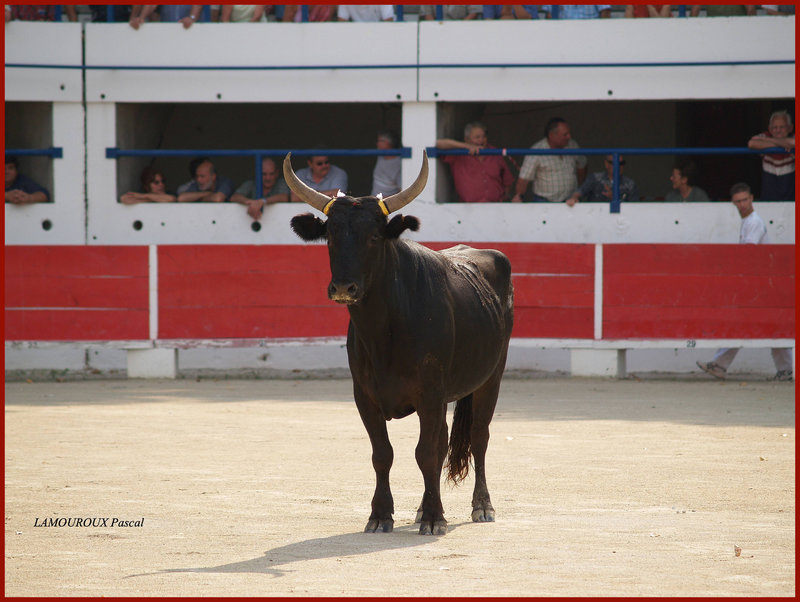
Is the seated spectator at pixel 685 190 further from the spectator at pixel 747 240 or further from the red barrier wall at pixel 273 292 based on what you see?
the red barrier wall at pixel 273 292

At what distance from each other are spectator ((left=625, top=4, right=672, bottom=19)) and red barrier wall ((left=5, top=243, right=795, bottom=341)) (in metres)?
2.92

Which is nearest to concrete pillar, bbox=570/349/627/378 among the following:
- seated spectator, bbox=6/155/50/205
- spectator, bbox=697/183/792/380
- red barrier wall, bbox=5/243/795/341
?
red barrier wall, bbox=5/243/795/341

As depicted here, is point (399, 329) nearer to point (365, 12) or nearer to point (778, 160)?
point (778, 160)

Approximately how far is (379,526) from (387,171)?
8.93 metres

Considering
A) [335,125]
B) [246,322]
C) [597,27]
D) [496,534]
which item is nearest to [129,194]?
[246,322]

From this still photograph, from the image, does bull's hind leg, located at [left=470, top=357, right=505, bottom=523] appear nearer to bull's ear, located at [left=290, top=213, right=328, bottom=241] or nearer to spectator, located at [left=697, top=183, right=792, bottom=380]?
bull's ear, located at [left=290, top=213, right=328, bottom=241]

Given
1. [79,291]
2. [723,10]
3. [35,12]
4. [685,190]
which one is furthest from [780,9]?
[35,12]

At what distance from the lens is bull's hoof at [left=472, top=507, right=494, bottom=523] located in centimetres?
570

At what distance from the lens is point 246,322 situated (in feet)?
43.1

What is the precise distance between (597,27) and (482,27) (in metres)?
1.31

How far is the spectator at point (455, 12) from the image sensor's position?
14172 millimetres

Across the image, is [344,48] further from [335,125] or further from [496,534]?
[496,534]

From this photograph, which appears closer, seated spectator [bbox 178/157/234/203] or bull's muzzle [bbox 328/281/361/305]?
bull's muzzle [bbox 328/281/361/305]

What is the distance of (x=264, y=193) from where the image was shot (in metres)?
14.1
